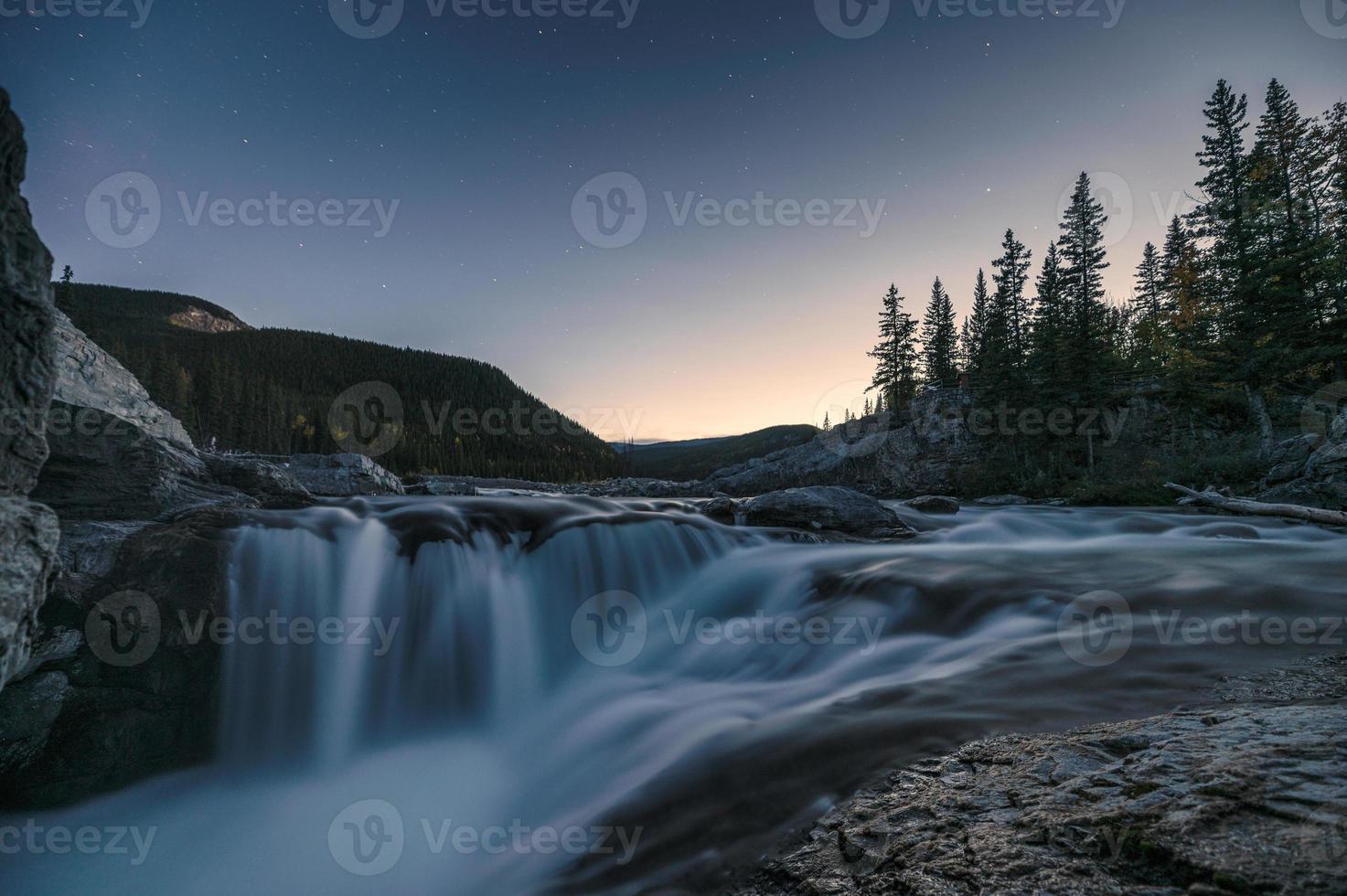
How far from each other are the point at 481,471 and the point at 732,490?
6031cm

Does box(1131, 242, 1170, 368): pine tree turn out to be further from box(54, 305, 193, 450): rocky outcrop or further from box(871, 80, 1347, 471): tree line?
box(54, 305, 193, 450): rocky outcrop

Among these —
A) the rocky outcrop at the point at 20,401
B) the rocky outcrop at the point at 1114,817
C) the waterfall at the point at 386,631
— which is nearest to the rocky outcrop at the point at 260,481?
the waterfall at the point at 386,631

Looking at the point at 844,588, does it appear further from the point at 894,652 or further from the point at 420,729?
the point at 420,729

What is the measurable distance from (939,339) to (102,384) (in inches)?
2185

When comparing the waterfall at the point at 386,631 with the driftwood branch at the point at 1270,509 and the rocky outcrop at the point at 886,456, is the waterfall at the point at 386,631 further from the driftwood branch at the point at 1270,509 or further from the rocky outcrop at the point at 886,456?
the rocky outcrop at the point at 886,456

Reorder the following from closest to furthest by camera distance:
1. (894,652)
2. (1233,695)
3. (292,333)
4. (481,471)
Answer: (1233,695) → (894,652) → (481,471) → (292,333)

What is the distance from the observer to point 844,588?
755 centimetres

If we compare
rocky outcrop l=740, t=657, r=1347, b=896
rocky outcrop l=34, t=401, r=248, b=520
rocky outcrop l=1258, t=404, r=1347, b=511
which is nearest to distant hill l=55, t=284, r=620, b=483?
rocky outcrop l=34, t=401, r=248, b=520

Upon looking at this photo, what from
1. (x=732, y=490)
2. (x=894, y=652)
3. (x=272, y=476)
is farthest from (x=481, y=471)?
(x=894, y=652)

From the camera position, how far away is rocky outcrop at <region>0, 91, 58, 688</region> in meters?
3.10

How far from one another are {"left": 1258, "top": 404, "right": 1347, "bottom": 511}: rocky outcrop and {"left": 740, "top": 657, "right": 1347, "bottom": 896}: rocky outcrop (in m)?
17.1

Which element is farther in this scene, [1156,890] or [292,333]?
[292,333]

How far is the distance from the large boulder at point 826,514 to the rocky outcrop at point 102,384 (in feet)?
34.2

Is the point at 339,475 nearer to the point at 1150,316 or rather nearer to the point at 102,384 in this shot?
the point at 102,384
